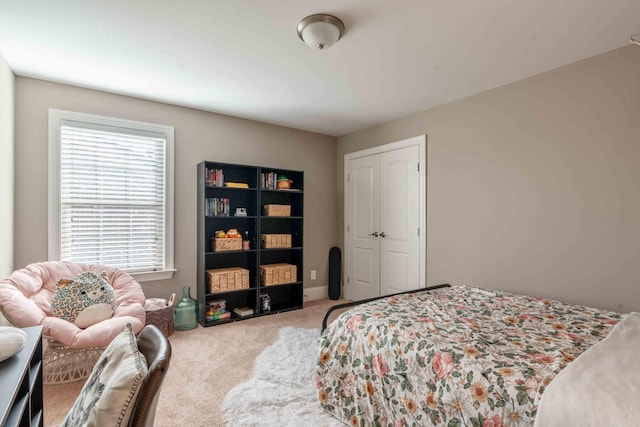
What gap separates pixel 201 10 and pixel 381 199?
9.51 ft

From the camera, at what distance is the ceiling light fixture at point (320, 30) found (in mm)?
1989

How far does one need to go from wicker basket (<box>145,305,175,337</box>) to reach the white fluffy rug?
1057mm

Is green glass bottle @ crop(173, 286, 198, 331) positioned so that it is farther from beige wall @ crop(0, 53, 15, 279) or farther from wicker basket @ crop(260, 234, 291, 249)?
beige wall @ crop(0, 53, 15, 279)

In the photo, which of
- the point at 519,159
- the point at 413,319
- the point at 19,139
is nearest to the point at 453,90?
the point at 519,159

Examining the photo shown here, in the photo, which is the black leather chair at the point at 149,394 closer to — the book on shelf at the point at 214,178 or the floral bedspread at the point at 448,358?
the floral bedspread at the point at 448,358

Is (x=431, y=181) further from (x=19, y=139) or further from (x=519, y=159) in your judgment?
(x=19, y=139)

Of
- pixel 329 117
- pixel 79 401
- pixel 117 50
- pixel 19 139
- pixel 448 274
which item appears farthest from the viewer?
pixel 329 117

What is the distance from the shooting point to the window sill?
3.31 metres

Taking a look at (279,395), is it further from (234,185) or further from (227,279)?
(234,185)

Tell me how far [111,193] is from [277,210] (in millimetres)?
1774

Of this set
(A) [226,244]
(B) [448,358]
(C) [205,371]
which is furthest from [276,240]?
(B) [448,358]

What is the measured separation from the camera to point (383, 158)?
4121mm

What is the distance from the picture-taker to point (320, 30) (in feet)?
6.68

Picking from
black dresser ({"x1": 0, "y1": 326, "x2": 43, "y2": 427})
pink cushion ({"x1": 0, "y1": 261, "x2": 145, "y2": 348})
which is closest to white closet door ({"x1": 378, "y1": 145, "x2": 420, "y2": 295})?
pink cushion ({"x1": 0, "y1": 261, "x2": 145, "y2": 348})
